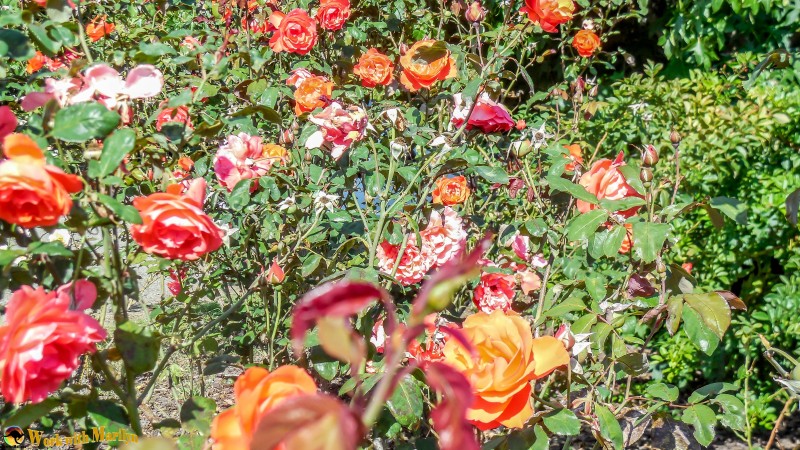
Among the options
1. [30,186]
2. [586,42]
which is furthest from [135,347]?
[586,42]

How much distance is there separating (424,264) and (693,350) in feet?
6.83

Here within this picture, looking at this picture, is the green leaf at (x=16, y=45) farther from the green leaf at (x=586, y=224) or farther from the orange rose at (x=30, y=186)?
the green leaf at (x=586, y=224)

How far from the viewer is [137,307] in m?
4.25

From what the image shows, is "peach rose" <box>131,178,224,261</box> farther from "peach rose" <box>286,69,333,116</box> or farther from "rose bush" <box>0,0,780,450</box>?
"peach rose" <box>286,69,333,116</box>

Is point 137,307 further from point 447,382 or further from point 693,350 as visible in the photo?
point 447,382

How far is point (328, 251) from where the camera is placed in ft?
6.98

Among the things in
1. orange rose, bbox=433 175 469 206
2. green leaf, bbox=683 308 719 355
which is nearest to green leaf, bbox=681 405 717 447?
green leaf, bbox=683 308 719 355

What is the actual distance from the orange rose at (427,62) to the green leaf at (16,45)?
3.25 feet

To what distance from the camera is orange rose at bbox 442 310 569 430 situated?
0.85 m

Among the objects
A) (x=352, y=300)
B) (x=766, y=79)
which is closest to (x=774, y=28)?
(x=766, y=79)

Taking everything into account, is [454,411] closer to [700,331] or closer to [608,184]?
[700,331]

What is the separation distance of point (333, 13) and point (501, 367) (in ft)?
4.72

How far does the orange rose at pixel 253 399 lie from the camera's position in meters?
0.60

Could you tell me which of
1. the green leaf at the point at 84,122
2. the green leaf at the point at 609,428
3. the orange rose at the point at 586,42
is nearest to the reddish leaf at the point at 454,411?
Answer: the green leaf at the point at 84,122
